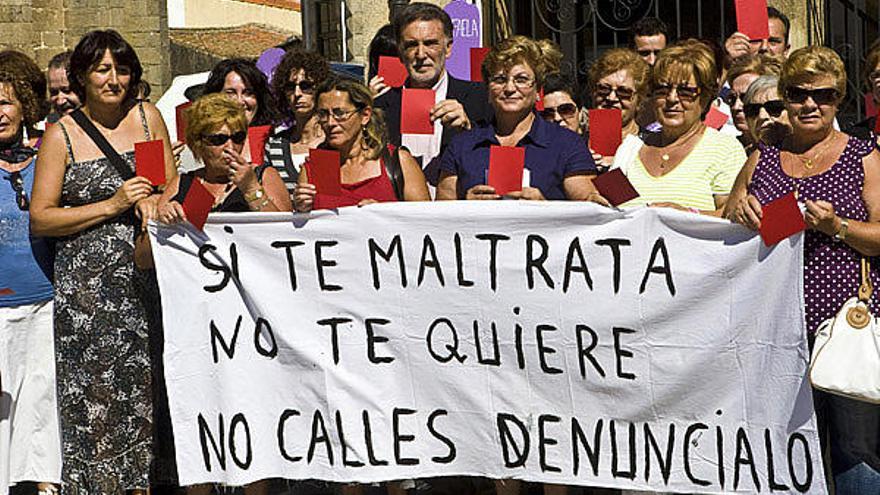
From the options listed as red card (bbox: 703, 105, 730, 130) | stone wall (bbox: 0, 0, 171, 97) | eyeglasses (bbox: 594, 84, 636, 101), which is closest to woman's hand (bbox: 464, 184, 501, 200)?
eyeglasses (bbox: 594, 84, 636, 101)

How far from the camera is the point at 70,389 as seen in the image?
6.60 m

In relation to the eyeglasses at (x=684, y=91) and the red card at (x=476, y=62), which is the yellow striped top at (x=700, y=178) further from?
the red card at (x=476, y=62)

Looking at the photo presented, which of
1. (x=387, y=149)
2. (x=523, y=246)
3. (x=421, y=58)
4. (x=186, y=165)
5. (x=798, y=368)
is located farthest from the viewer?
(x=186, y=165)

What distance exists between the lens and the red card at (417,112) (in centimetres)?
691

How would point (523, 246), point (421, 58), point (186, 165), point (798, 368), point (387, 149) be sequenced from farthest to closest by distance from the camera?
point (186, 165)
point (421, 58)
point (387, 149)
point (523, 246)
point (798, 368)

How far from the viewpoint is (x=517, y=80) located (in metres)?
6.36

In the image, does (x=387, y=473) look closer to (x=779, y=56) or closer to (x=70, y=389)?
(x=70, y=389)

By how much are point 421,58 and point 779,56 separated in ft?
5.58

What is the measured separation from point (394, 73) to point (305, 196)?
4.10 feet

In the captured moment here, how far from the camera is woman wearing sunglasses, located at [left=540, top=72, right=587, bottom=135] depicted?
7.18 m

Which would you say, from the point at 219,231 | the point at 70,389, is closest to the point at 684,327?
the point at 219,231

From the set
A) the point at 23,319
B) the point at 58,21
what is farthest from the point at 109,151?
the point at 58,21

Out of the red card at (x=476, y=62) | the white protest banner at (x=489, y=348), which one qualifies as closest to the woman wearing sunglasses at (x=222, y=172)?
the white protest banner at (x=489, y=348)

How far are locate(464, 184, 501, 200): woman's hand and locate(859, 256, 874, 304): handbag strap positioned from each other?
4.76 feet
